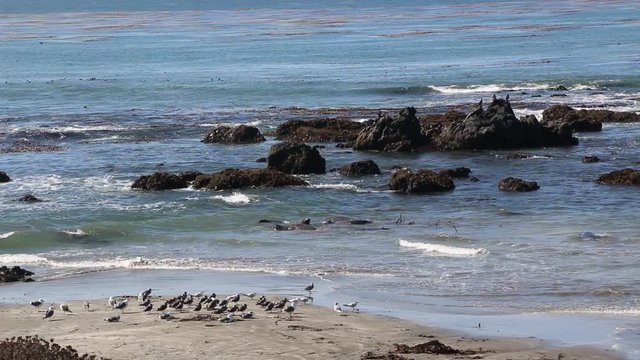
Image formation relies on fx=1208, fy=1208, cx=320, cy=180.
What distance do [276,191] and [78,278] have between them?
494 inches

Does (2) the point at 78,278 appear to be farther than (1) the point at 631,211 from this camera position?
No

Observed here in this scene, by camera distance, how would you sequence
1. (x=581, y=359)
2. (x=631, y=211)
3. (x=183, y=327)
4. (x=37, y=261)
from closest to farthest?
(x=581, y=359)
(x=183, y=327)
(x=37, y=261)
(x=631, y=211)

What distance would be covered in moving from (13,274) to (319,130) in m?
26.2

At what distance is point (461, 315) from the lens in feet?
79.0

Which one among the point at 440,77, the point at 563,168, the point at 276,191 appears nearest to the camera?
the point at 276,191

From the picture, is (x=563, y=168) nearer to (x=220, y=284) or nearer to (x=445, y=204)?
(x=445, y=204)

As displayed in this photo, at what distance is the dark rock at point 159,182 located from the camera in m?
41.9

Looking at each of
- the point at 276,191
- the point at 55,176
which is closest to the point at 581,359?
the point at 276,191

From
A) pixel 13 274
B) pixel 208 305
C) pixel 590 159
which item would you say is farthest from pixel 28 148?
pixel 208 305

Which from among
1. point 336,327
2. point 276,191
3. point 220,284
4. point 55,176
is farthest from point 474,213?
point 55,176

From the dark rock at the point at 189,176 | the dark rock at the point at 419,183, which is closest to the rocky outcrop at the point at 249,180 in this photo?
the dark rock at the point at 189,176

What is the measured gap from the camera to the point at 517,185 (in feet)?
130

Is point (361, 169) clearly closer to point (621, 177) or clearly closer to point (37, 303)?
point (621, 177)

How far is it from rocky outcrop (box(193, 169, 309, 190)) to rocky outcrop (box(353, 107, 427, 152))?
7864mm
